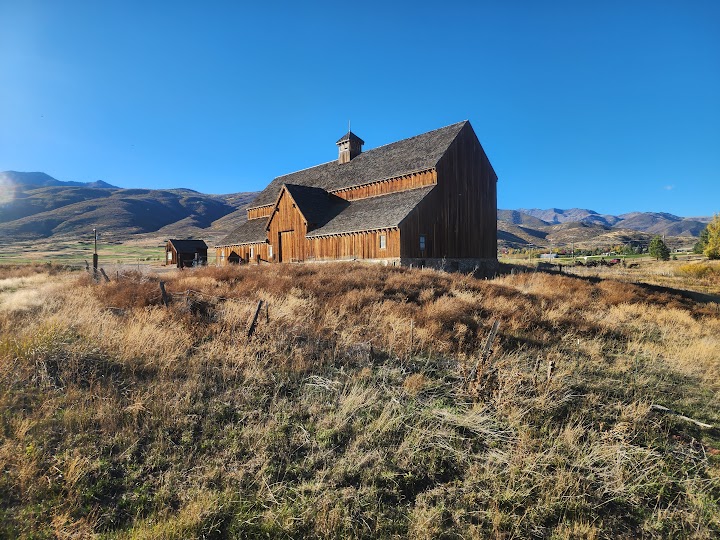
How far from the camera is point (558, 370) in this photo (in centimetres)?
821

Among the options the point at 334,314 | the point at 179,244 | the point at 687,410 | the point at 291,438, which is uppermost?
the point at 179,244

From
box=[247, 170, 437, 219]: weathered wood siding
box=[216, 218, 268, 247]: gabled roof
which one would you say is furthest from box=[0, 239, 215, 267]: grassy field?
box=[247, 170, 437, 219]: weathered wood siding

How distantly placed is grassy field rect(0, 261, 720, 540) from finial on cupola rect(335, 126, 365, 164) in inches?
Result: 1350

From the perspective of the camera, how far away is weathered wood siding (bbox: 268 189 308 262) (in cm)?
3206

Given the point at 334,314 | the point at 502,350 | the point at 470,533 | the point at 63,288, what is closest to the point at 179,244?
the point at 63,288

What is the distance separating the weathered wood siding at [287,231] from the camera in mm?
32062

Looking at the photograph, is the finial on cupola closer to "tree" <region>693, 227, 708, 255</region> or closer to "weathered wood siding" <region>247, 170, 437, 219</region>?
"weathered wood siding" <region>247, 170, 437, 219</region>

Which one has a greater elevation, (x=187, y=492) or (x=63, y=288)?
(x=63, y=288)

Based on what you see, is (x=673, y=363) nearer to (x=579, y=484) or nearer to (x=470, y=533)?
(x=579, y=484)

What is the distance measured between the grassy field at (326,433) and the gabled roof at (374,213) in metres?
17.2

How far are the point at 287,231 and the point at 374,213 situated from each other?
385 inches

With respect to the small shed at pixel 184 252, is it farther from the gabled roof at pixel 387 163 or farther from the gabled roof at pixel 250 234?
the gabled roof at pixel 387 163

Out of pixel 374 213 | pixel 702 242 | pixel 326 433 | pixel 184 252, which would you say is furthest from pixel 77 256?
pixel 702 242

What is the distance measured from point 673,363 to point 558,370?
13.7 feet
